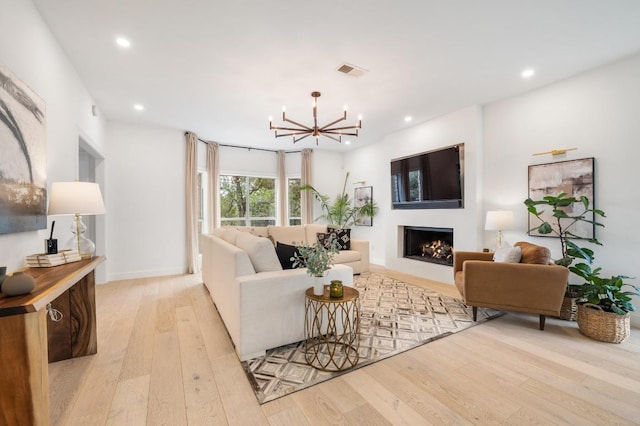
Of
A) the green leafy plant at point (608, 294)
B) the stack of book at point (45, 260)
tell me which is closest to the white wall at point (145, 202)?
the stack of book at point (45, 260)

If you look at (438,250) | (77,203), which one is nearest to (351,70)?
(77,203)

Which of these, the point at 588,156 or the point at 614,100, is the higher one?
the point at 614,100

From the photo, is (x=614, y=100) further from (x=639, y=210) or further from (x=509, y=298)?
(x=509, y=298)

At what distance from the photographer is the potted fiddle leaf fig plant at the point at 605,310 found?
244cm

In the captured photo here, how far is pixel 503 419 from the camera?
1.57 metres

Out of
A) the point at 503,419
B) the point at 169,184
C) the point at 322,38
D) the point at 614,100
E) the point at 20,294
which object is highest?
the point at 322,38

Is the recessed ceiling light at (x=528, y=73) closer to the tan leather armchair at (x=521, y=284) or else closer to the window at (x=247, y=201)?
the tan leather armchair at (x=521, y=284)

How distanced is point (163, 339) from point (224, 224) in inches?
148

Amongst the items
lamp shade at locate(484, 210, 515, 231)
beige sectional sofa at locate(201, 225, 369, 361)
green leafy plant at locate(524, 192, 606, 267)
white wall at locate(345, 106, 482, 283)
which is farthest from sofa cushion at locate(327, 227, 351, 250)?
green leafy plant at locate(524, 192, 606, 267)

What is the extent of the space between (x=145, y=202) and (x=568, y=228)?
6.29 metres

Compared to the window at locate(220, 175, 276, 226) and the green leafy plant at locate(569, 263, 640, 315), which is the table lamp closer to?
the green leafy plant at locate(569, 263, 640, 315)

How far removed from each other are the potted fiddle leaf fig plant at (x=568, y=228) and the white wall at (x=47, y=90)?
186 inches

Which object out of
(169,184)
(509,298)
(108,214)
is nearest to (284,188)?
(169,184)

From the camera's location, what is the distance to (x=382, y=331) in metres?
2.69
